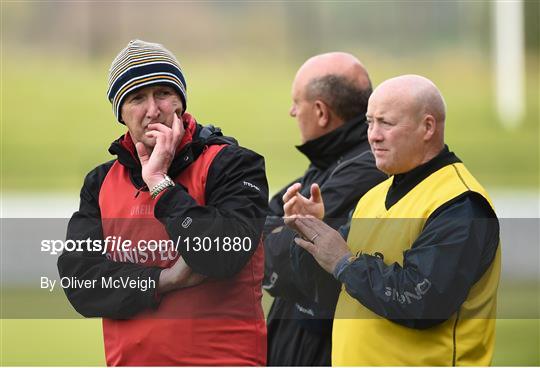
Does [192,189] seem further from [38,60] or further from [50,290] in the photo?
[38,60]

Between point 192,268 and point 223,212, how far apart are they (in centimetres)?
16

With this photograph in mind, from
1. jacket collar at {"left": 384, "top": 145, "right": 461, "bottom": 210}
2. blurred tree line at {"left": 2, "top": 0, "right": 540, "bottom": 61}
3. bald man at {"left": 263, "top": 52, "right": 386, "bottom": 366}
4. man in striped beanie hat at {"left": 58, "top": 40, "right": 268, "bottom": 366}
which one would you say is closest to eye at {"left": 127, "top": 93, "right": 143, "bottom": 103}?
man in striped beanie hat at {"left": 58, "top": 40, "right": 268, "bottom": 366}

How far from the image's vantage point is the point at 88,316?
2.80m

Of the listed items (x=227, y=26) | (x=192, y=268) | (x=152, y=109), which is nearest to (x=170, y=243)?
(x=192, y=268)

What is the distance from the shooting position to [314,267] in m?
3.13

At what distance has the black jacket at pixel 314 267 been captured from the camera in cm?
329

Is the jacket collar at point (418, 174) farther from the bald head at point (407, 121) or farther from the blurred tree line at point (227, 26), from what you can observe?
the blurred tree line at point (227, 26)

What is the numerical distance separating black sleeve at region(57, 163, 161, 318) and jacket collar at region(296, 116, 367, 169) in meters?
0.97

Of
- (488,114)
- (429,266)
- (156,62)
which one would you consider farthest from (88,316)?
(488,114)

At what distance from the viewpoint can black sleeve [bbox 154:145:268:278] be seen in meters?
2.55

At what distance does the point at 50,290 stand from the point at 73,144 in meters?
11.8

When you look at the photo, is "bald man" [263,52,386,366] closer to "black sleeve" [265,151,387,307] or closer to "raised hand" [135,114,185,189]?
"black sleeve" [265,151,387,307]

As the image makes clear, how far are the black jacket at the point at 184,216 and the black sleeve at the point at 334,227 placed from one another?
18.3 inches

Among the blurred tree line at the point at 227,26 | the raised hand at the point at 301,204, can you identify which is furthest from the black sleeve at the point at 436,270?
the blurred tree line at the point at 227,26
